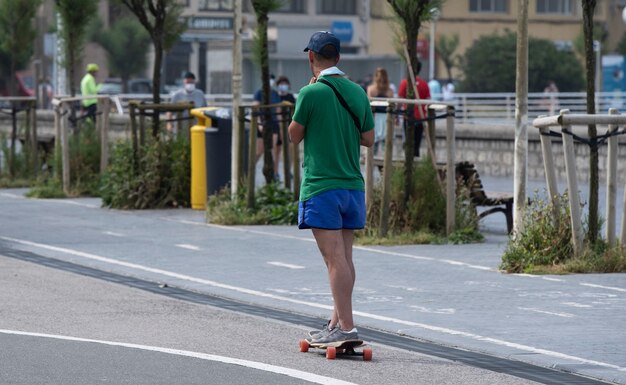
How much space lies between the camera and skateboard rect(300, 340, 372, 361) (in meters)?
8.66

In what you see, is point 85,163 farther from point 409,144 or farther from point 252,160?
point 409,144

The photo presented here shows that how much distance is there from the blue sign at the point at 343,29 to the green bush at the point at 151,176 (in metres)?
62.1

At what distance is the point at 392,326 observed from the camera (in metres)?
10.1

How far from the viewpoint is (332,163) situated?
343 inches

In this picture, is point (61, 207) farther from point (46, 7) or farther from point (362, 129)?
point (46, 7)

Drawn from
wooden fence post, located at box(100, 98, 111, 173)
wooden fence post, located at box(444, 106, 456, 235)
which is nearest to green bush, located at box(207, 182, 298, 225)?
wooden fence post, located at box(444, 106, 456, 235)

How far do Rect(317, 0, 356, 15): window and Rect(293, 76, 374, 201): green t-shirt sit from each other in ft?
240

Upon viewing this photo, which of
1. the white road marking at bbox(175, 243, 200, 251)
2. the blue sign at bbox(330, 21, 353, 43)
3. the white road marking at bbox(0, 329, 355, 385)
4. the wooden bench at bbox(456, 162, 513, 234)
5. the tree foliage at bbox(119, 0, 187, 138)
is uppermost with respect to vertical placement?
the blue sign at bbox(330, 21, 353, 43)

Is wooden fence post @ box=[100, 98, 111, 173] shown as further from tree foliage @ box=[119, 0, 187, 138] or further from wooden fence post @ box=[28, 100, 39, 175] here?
wooden fence post @ box=[28, 100, 39, 175]

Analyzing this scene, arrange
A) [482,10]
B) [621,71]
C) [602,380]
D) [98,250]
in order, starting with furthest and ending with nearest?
[482,10], [621,71], [98,250], [602,380]

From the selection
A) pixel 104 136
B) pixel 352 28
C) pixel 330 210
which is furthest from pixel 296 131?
pixel 352 28

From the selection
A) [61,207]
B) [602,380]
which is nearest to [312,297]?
[602,380]

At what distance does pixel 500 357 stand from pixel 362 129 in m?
1.52

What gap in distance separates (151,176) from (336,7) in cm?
6363
